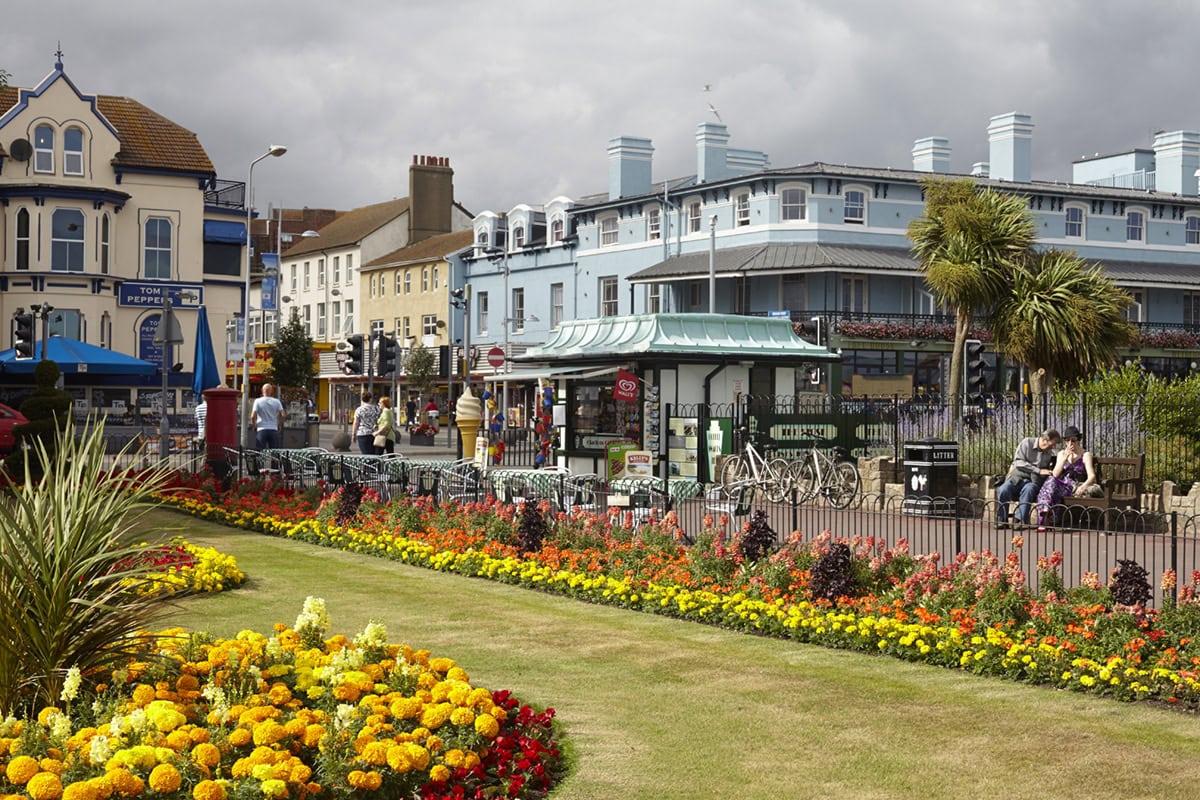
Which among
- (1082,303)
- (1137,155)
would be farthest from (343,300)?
(1082,303)

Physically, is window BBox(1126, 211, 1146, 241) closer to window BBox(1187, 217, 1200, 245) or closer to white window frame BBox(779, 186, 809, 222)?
window BBox(1187, 217, 1200, 245)

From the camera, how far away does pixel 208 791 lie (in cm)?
569

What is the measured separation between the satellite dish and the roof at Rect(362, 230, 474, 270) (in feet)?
80.4

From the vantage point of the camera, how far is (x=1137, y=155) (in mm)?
65938

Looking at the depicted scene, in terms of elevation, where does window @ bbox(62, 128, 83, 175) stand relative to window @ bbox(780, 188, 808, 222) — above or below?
above

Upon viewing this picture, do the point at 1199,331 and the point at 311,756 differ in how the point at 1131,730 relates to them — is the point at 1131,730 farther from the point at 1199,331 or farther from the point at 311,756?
the point at 1199,331

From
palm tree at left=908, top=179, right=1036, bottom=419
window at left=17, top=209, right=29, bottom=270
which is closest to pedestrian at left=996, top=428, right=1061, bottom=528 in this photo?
palm tree at left=908, top=179, right=1036, bottom=419

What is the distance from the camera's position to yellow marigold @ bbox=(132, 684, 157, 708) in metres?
6.67

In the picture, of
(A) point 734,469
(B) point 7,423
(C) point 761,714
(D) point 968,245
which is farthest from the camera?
(B) point 7,423

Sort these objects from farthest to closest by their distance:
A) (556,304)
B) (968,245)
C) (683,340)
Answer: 1. (556,304)
2. (968,245)
3. (683,340)

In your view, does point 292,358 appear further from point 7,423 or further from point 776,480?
point 776,480

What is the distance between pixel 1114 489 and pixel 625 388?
8.34 metres

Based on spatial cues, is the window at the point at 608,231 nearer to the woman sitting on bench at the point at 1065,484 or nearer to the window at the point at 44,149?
the window at the point at 44,149

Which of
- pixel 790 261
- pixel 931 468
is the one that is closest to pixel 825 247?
pixel 790 261
